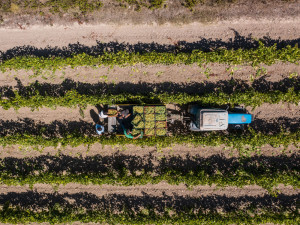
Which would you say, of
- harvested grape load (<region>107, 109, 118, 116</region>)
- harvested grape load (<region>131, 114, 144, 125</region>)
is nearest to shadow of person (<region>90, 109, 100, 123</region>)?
harvested grape load (<region>107, 109, 118, 116</region>)

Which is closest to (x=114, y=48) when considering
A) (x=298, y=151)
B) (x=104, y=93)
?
(x=104, y=93)

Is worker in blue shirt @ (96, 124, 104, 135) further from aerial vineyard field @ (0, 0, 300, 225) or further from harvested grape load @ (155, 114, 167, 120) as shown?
harvested grape load @ (155, 114, 167, 120)

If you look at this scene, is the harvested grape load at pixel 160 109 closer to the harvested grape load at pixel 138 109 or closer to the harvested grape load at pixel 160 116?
the harvested grape load at pixel 160 116

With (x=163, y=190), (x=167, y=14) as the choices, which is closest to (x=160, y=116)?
(x=163, y=190)

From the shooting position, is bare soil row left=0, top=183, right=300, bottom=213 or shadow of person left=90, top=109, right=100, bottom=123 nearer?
shadow of person left=90, top=109, right=100, bottom=123

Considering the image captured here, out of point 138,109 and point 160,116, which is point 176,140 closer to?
point 160,116

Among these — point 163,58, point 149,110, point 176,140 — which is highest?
point 163,58

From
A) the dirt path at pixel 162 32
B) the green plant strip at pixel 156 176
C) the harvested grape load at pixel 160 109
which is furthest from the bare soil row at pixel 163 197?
the dirt path at pixel 162 32
